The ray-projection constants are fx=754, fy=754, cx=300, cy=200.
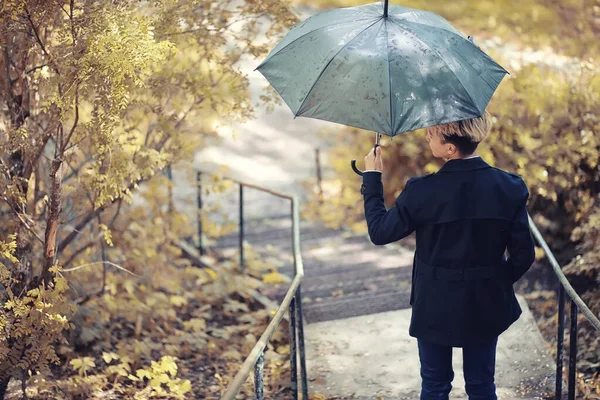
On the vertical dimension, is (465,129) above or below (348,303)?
above

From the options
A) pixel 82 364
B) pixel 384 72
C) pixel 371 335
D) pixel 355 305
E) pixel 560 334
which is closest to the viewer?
pixel 384 72

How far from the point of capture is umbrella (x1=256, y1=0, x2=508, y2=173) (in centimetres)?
286

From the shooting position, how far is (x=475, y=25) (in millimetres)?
11391

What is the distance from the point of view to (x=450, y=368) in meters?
2.97

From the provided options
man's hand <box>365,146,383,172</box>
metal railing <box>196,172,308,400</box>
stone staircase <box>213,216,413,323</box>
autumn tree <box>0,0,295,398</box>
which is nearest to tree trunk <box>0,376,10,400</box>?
autumn tree <box>0,0,295,398</box>

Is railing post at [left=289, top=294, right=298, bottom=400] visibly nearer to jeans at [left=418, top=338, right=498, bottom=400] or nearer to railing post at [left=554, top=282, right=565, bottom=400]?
jeans at [left=418, top=338, right=498, bottom=400]

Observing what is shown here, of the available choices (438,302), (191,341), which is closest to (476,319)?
(438,302)

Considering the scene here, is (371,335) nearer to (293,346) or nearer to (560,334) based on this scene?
(293,346)

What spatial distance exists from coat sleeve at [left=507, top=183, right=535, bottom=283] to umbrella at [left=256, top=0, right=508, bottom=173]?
0.40 m

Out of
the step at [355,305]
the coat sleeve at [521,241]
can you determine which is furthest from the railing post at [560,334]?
the step at [355,305]

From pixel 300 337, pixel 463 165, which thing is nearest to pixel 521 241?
pixel 463 165

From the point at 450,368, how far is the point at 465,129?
94 cm

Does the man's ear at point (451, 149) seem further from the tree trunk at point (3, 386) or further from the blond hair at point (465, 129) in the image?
the tree trunk at point (3, 386)

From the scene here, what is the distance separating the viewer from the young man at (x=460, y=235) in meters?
2.71
